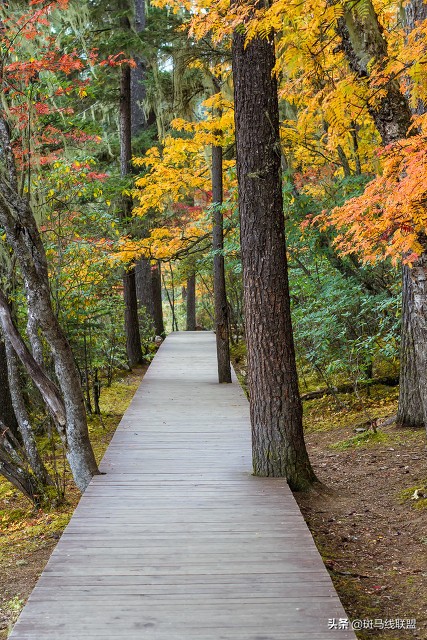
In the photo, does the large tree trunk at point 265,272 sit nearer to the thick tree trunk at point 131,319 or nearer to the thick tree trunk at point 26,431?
the thick tree trunk at point 26,431

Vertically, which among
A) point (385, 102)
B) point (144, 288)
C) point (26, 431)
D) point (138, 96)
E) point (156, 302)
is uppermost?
point (138, 96)

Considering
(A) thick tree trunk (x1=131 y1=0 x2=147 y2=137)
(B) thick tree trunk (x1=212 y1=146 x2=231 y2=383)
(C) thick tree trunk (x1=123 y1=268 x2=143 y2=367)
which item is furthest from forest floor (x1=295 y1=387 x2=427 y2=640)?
(A) thick tree trunk (x1=131 y1=0 x2=147 y2=137)

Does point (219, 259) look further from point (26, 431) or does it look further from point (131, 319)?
point (26, 431)

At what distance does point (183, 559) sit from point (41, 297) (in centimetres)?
264

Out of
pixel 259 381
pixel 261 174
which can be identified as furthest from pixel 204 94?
pixel 259 381

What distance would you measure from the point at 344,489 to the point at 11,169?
4.27m

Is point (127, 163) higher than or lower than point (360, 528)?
higher

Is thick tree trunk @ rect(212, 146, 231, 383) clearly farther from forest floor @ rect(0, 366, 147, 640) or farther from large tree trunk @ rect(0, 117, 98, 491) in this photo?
large tree trunk @ rect(0, 117, 98, 491)

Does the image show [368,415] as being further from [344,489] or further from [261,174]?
[261,174]

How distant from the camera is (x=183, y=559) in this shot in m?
Result: 4.03

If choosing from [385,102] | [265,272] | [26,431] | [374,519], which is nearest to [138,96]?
[26,431]

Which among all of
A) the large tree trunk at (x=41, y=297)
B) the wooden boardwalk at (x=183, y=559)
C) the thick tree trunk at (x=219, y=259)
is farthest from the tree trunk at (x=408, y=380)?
the large tree trunk at (x=41, y=297)

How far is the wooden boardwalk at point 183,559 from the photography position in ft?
10.6

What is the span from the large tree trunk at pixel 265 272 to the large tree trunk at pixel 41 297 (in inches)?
62.6
